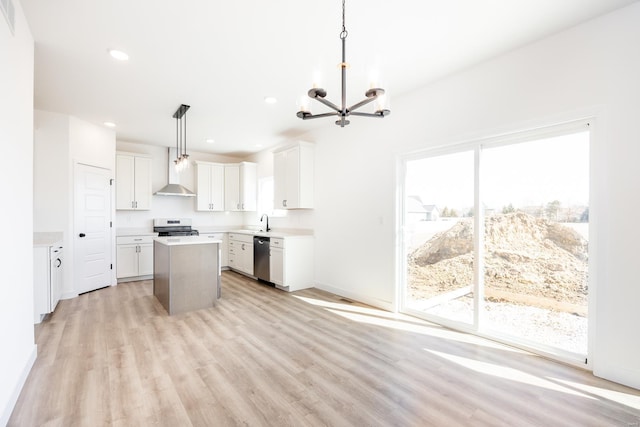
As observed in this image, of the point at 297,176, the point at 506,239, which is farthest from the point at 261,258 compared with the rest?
the point at 506,239

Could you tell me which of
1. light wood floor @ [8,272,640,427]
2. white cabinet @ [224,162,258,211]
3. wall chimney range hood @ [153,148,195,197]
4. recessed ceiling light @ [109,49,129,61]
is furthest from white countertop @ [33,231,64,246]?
white cabinet @ [224,162,258,211]

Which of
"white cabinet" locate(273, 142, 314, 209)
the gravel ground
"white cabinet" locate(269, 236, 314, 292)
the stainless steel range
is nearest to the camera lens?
the gravel ground

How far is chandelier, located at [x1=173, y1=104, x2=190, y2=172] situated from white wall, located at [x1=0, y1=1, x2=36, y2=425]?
1698mm

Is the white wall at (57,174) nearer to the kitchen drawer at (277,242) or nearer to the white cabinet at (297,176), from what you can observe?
the kitchen drawer at (277,242)

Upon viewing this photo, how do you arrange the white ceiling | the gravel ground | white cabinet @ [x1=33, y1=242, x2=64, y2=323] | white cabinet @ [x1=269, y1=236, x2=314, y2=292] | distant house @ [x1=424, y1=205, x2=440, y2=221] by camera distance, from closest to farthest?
the white ceiling
the gravel ground
white cabinet @ [x1=33, y1=242, x2=64, y2=323]
distant house @ [x1=424, y1=205, x2=440, y2=221]
white cabinet @ [x1=269, y1=236, x2=314, y2=292]

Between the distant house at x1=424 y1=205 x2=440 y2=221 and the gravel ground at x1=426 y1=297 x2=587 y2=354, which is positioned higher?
the distant house at x1=424 y1=205 x2=440 y2=221

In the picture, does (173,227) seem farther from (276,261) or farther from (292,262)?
(292,262)

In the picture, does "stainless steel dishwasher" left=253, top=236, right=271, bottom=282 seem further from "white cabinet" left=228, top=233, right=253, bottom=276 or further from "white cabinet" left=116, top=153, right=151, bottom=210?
"white cabinet" left=116, top=153, right=151, bottom=210

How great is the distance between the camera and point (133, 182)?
19.4 feet

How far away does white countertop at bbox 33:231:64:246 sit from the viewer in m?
3.58

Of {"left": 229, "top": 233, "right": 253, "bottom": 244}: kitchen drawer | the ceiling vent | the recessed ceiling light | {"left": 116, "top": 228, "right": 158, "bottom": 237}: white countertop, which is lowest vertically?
{"left": 229, "top": 233, "right": 253, "bottom": 244}: kitchen drawer

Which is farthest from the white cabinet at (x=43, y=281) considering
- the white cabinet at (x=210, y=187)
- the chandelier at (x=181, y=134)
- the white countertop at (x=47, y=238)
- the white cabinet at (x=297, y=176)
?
the white cabinet at (x=297, y=176)

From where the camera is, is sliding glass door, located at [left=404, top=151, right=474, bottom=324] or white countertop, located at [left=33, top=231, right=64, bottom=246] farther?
white countertop, located at [left=33, top=231, right=64, bottom=246]

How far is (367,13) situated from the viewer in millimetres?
2242
